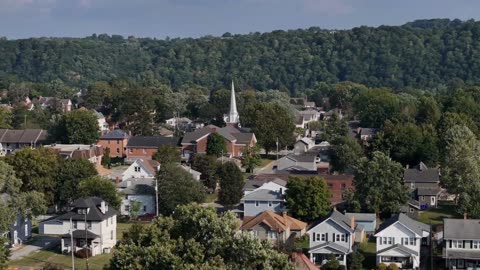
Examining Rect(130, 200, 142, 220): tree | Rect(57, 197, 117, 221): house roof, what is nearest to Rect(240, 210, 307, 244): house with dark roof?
Rect(57, 197, 117, 221): house roof

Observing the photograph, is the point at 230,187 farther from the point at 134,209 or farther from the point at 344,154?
the point at 344,154

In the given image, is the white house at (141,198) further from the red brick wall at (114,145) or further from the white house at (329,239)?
the red brick wall at (114,145)

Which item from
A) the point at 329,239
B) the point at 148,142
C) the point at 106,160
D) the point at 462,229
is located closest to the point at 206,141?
the point at 148,142

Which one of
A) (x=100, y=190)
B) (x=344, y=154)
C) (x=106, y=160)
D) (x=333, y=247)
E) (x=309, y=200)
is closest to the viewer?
(x=333, y=247)

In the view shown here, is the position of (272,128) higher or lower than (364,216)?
higher

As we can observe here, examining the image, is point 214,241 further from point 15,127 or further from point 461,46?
point 461,46

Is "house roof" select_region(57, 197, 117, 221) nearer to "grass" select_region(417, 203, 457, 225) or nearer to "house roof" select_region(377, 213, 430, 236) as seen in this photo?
"house roof" select_region(377, 213, 430, 236)

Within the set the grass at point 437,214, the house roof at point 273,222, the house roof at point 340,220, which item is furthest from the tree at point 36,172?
the grass at point 437,214

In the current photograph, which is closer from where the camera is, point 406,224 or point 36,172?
point 406,224
